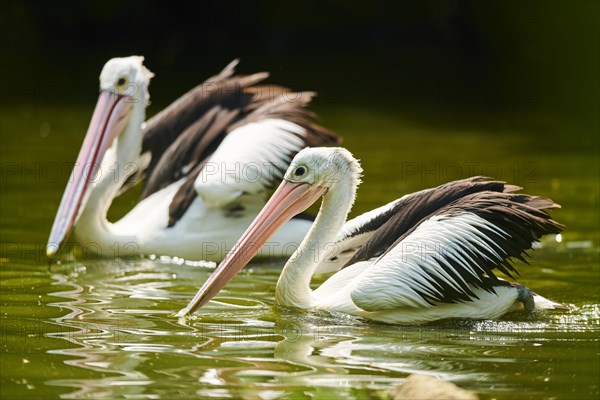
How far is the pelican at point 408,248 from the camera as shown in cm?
566

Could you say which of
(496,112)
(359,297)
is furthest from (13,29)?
(359,297)

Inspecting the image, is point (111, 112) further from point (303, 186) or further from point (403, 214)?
point (403, 214)

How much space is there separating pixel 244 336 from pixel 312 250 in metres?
0.77

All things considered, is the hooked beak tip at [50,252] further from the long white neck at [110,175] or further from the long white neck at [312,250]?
the long white neck at [312,250]

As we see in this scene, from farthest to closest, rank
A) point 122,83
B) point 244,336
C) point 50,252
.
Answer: point 122,83
point 50,252
point 244,336

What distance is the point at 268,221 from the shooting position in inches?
240

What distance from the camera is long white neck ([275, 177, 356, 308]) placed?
6027mm

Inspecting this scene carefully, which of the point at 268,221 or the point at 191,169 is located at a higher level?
the point at 191,169

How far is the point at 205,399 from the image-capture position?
4.47 m

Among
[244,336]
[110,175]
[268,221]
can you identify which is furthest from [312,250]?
[110,175]

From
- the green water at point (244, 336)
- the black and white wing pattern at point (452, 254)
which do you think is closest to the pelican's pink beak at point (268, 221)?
the green water at point (244, 336)

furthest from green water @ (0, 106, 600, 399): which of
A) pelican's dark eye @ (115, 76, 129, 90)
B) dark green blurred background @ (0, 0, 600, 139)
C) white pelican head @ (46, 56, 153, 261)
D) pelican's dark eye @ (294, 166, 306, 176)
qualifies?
dark green blurred background @ (0, 0, 600, 139)

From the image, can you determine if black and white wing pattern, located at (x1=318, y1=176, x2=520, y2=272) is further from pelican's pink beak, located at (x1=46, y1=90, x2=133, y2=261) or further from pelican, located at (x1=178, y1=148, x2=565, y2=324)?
pelican's pink beak, located at (x1=46, y1=90, x2=133, y2=261)

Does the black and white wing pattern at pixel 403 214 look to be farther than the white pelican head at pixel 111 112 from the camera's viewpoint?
No
